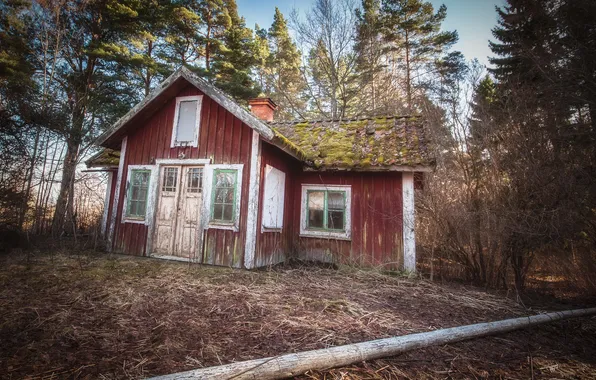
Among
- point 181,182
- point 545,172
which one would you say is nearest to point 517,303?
point 545,172

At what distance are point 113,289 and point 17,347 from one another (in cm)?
183

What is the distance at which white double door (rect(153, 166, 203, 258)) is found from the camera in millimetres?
6777

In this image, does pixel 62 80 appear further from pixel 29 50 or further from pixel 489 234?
pixel 489 234

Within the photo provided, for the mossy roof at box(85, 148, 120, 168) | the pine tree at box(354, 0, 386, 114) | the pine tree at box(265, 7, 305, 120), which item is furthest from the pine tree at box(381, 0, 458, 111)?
the mossy roof at box(85, 148, 120, 168)

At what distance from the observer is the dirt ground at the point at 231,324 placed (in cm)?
236

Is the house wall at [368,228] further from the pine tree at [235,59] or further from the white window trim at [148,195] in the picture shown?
the pine tree at [235,59]

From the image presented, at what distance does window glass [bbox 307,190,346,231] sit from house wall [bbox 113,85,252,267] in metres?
2.28

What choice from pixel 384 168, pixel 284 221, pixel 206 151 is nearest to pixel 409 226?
pixel 384 168

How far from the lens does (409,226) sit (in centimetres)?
677

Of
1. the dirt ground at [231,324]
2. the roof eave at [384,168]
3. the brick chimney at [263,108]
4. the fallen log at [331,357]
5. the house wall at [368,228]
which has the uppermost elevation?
the brick chimney at [263,108]

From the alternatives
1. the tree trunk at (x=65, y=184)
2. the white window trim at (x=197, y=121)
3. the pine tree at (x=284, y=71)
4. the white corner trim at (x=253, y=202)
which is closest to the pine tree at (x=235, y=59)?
the pine tree at (x=284, y=71)

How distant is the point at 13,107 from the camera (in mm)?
7984

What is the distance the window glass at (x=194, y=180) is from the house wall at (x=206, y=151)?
370mm

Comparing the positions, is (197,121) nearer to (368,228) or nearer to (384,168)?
(384,168)
